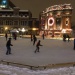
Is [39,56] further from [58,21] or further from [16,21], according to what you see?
[16,21]

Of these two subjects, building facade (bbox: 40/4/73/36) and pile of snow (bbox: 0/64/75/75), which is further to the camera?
building facade (bbox: 40/4/73/36)

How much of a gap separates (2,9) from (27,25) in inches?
565

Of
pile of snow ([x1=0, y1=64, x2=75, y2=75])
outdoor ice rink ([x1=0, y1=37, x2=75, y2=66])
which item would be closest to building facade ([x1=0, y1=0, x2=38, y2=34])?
outdoor ice rink ([x1=0, y1=37, x2=75, y2=66])

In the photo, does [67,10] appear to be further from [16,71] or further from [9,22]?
[16,71]

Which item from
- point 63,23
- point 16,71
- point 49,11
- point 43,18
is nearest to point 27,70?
point 16,71

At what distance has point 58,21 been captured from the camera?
3465 inches

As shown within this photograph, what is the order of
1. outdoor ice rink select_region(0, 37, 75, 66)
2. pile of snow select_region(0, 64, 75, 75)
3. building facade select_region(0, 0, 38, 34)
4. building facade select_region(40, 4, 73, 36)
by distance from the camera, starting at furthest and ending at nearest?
building facade select_region(0, 0, 38, 34) < building facade select_region(40, 4, 73, 36) < outdoor ice rink select_region(0, 37, 75, 66) < pile of snow select_region(0, 64, 75, 75)

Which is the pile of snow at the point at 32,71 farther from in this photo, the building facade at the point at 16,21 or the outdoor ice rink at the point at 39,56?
the building facade at the point at 16,21

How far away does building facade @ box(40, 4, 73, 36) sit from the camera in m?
84.2

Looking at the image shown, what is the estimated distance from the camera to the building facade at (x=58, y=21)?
84.2 metres

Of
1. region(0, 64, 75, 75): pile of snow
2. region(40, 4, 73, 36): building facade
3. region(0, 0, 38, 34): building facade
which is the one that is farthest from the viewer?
region(0, 0, 38, 34): building facade

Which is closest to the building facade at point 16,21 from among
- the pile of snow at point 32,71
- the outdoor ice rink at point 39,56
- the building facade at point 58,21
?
the building facade at point 58,21

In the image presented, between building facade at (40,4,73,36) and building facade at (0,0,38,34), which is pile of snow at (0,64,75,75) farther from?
building facade at (0,0,38,34)

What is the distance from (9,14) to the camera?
100 metres
